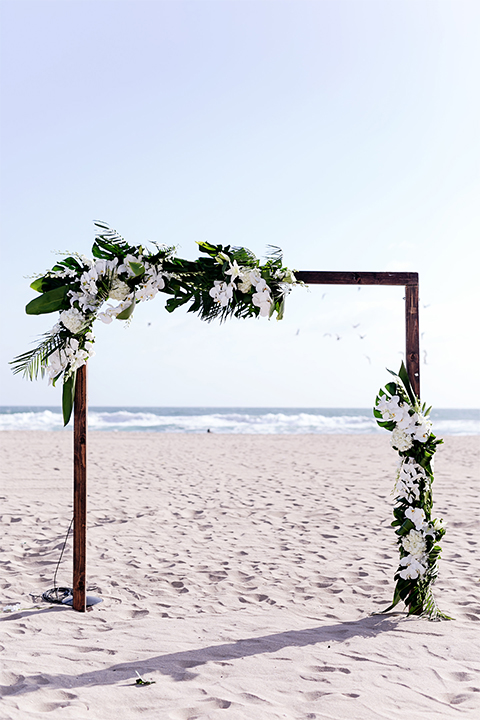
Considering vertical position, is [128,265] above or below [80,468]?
above

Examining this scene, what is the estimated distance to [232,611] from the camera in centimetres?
392

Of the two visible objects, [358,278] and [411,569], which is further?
[358,278]

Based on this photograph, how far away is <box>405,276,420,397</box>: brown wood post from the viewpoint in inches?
160

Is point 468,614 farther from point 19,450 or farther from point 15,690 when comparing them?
point 19,450

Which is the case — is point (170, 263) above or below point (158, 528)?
above

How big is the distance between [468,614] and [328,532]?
2.40 metres

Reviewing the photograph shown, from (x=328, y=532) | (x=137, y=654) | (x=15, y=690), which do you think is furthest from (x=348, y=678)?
(x=328, y=532)

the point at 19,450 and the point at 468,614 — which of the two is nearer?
the point at 468,614

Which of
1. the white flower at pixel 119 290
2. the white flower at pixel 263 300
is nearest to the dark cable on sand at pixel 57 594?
the white flower at pixel 119 290

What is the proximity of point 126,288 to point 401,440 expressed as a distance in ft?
7.79

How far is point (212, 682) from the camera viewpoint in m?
2.76

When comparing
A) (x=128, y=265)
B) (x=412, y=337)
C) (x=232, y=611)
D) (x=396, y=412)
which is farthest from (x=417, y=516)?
(x=128, y=265)

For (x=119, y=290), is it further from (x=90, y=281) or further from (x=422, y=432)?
(x=422, y=432)

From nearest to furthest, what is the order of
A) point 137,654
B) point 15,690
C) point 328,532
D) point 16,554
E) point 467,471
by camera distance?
point 15,690
point 137,654
point 16,554
point 328,532
point 467,471
